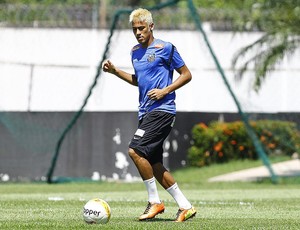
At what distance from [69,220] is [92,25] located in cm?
1970

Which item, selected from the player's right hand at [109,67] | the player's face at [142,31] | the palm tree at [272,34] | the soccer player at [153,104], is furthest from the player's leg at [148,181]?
the palm tree at [272,34]

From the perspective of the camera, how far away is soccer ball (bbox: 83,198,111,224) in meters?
11.3

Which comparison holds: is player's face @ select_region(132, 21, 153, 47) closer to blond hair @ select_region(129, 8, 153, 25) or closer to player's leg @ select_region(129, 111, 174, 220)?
blond hair @ select_region(129, 8, 153, 25)

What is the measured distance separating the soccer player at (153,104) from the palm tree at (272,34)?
1361 centimetres

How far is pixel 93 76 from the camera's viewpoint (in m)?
29.5

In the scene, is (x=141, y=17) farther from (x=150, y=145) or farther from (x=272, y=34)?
(x=272, y=34)

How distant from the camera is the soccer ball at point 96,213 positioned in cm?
1131

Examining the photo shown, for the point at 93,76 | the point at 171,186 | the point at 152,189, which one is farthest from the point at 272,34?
the point at 152,189

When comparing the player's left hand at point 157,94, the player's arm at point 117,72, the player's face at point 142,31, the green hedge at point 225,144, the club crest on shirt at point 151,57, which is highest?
the player's face at point 142,31

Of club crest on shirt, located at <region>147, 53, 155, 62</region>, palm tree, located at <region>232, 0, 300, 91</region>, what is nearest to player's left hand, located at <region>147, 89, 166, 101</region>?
club crest on shirt, located at <region>147, 53, 155, 62</region>

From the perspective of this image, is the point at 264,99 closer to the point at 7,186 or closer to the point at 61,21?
the point at 61,21

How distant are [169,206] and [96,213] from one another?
405 centimetres

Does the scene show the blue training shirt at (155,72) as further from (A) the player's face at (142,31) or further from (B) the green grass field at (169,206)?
(B) the green grass field at (169,206)

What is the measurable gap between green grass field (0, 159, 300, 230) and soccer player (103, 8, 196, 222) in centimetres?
35
